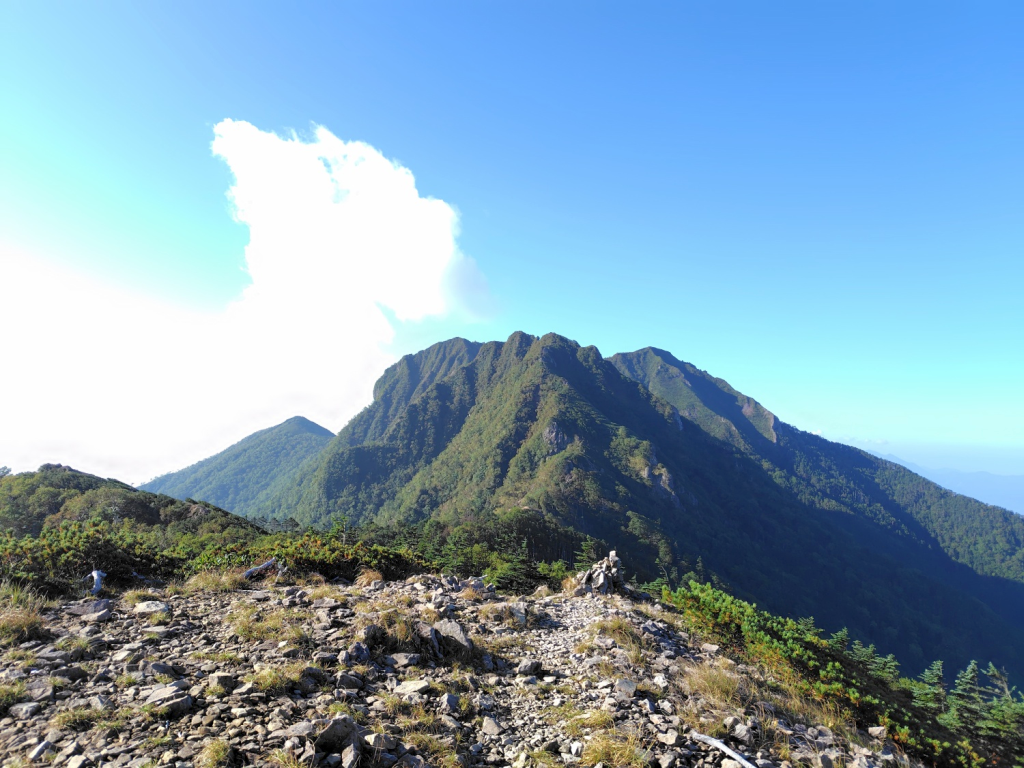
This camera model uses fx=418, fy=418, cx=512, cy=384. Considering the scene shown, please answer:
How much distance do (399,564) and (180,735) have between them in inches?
454

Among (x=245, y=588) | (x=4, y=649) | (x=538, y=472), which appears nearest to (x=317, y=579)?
(x=245, y=588)

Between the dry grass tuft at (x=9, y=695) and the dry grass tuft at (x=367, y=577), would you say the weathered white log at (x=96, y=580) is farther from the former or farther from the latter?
the dry grass tuft at (x=367, y=577)

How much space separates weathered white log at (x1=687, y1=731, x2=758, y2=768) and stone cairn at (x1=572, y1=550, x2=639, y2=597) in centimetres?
861

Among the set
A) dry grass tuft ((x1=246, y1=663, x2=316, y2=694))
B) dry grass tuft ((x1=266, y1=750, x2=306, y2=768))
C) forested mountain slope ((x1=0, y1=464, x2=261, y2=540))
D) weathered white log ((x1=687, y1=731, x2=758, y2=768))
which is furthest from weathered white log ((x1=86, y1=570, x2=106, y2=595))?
forested mountain slope ((x1=0, y1=464, x2=261, y2=540))

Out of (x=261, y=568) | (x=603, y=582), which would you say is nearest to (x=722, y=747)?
(x=603, y=582)

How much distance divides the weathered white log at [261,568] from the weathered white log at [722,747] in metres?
12.3

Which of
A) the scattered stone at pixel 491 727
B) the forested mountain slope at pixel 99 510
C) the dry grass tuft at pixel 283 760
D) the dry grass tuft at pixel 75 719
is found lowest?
the forested mountain slope at pixel 99 510

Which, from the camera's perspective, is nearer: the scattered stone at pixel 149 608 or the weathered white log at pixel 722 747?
the weathered white log at pixel 722 747

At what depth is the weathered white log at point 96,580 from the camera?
9836 millimetres

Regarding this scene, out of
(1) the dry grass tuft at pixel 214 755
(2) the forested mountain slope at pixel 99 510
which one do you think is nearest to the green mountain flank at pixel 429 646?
(1) the dry grass tuft at pixel 214 755

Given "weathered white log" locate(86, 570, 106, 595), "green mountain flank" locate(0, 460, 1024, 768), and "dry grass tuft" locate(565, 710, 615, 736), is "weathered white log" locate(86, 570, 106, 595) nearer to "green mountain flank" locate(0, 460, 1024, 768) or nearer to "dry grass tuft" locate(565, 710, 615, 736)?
"green mountain flank" locate(0, 460, 1024, 768)

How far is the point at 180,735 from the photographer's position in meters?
5.18

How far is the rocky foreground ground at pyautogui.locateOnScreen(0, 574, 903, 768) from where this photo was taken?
209 inches

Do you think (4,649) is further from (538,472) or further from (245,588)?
(538,472)
